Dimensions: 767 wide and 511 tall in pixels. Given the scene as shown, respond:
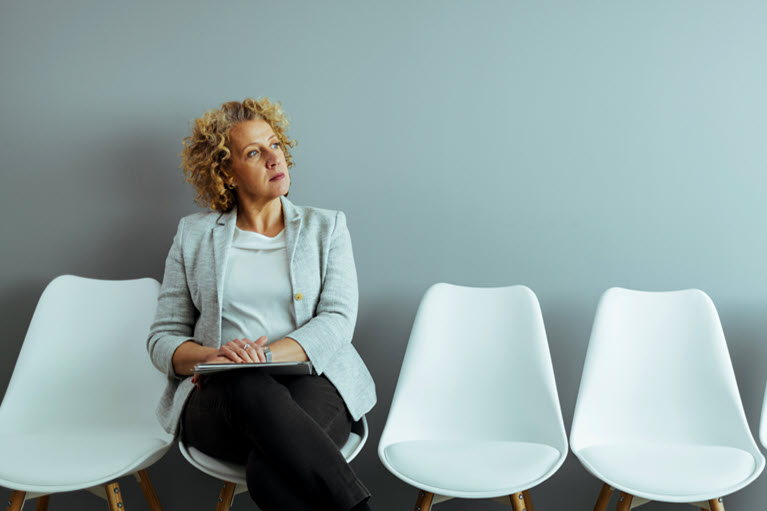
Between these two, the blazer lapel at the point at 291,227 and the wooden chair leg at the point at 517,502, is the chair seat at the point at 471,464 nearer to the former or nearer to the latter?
the wooden chair leg at the point at 517,502

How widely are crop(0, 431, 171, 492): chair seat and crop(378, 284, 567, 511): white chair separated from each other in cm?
60

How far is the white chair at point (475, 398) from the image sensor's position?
1.54 meters

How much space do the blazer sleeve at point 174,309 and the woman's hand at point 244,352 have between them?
22cm

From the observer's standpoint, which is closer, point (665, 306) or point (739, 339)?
point (665, 306)

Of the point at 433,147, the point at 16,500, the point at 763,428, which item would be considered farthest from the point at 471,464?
the point at 16,500

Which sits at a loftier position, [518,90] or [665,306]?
[518,90]

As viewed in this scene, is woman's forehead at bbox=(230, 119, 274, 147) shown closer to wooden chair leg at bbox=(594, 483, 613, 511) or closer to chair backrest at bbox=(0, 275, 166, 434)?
chair backrest at bbox=(0, 275, 166, 434)

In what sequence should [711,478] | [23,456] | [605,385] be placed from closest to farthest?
[711,478] < [23,456] < [605,385]

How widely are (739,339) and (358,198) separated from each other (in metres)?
1.24

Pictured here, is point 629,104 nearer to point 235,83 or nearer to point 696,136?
point 696,136

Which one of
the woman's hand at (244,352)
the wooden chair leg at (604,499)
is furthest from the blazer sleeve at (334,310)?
the wooden chair leg at (604,499)

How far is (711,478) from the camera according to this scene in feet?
4.81

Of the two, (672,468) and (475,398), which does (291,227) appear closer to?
(475,398)

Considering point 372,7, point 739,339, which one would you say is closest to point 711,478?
point 739,339
